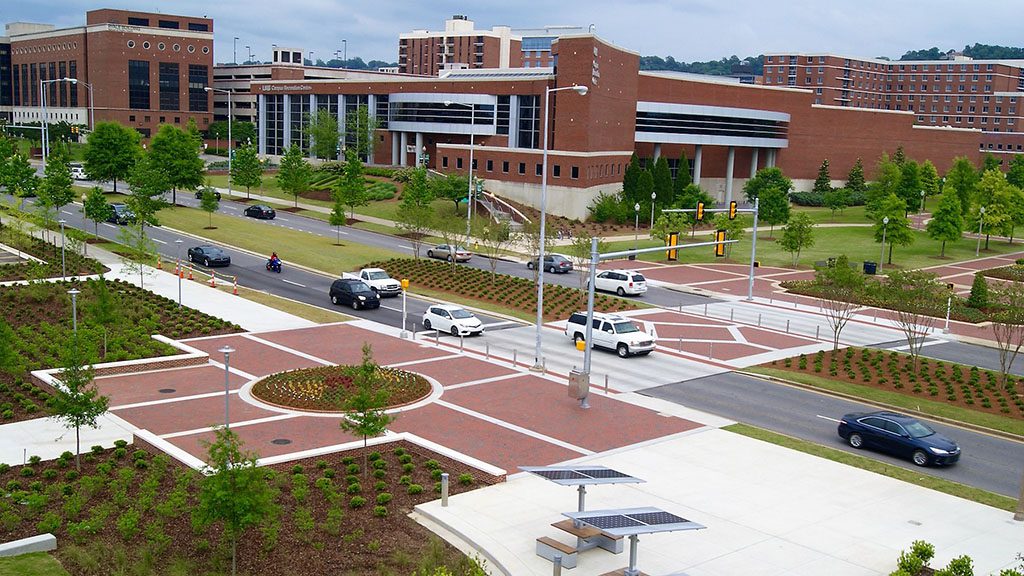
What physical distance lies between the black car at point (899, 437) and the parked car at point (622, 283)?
25.0m

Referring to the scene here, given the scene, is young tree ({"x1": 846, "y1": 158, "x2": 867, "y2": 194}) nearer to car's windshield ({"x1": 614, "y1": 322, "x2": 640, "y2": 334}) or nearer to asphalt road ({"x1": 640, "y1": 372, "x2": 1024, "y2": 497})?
car's windshield ({"x1": 614, "y1": 322, "x2": 640, "y2": 334})

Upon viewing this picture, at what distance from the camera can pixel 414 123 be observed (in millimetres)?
107938

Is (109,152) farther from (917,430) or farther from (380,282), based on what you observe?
(917,430)

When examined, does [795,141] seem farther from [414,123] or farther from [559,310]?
[559,310]

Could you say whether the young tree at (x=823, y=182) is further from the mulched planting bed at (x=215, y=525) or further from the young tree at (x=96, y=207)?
the mulched planting bed at (x=215, y=525)

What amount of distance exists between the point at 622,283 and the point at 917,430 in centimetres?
2684

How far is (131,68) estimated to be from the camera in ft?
447

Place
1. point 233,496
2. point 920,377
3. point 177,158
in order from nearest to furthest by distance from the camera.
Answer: point 233,496
point 920,377
point 177,158

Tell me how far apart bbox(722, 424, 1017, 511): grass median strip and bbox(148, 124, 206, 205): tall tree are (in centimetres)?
6176

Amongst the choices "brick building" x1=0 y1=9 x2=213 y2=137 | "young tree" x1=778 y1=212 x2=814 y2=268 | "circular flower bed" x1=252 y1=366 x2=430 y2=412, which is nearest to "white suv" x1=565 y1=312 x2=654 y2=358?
"circular flower bed" x1=252 y1=366 x2=430 y2=412

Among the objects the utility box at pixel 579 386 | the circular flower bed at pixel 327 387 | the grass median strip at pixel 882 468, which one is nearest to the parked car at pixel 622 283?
the circular flower bed at pixel 327 387

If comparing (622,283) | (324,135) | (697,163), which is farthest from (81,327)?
(697,163)

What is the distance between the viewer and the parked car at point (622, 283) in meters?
52.4

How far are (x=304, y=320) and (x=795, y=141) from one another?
279ft
